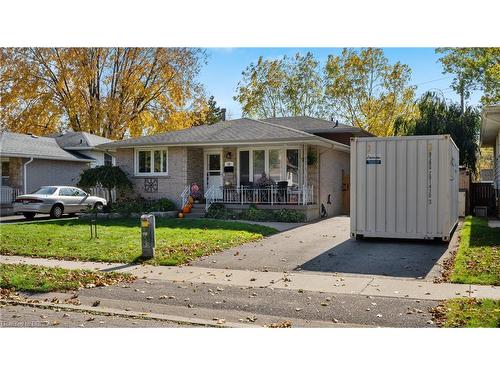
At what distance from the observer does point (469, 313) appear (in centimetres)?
686

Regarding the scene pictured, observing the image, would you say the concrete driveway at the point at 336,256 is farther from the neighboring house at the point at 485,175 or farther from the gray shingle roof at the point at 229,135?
the neighboring house at the point at 485,175

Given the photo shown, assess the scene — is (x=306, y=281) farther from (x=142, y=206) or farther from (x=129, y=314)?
(x=142, y=206)

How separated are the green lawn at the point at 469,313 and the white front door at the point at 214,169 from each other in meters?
16.3

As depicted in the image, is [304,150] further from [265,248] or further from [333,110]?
[333,110]

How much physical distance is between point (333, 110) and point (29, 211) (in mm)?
25403

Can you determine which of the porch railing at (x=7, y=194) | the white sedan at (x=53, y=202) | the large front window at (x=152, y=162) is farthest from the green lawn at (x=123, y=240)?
the porch railing at (x=7, y=194)

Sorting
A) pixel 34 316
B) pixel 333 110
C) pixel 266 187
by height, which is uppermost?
pixel 333 110

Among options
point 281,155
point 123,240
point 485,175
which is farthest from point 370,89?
point 123,240

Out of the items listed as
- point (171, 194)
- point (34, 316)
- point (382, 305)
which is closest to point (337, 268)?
point (382, 305)

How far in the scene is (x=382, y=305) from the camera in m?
7.51

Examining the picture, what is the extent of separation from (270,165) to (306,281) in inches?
515

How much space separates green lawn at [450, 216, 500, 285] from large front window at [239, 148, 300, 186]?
7660 mm

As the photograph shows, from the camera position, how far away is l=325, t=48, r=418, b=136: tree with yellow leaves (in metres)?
38.3

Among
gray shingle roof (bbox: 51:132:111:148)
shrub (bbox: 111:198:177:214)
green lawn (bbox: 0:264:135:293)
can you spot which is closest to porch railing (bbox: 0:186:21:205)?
→ gray shingle roof (bbox: 51:132:111:148)
